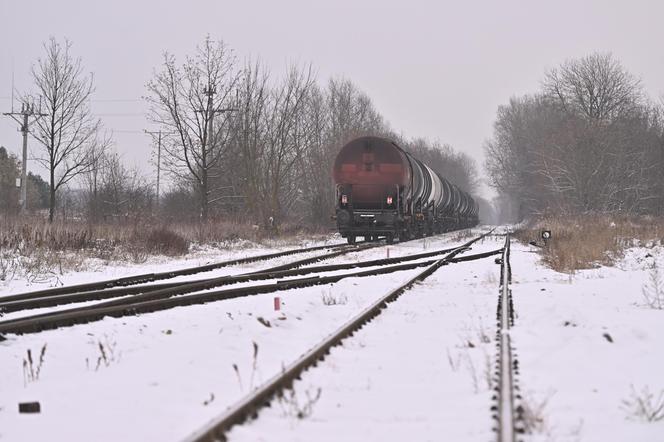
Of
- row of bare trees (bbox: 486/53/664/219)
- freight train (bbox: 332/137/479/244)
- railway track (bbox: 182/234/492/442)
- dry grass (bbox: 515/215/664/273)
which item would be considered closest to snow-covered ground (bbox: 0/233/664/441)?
railway track (bbox: 182/234/492/442)

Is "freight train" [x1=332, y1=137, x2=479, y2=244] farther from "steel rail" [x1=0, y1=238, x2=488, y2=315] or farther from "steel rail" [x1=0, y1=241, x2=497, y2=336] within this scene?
"steel rail" [x1=0, y1=241, x2=497, y2=336]

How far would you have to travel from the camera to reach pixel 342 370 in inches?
167

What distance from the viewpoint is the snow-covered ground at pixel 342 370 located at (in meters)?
3.10

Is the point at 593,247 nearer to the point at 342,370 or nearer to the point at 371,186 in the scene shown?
the point at 371,186

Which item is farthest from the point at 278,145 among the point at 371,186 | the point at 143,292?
the point at 143,292

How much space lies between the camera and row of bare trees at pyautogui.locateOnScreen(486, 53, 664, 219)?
123 ft

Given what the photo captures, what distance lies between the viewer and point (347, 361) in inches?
177

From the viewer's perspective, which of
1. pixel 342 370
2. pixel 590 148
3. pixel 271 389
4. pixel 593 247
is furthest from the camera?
pixel 590 148

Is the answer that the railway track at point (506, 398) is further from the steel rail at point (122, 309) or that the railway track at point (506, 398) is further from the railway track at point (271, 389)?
the steel rail at point (122, 309)

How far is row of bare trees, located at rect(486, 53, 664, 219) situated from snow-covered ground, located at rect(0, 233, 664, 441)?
29194 millimetres

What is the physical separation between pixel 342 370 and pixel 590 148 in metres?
37.0

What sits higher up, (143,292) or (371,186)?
(371,186)

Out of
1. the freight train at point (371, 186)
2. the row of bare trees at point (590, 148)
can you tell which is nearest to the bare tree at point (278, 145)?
the freight train at point (371, 186)

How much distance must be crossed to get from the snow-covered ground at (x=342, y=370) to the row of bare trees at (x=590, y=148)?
29.2m
